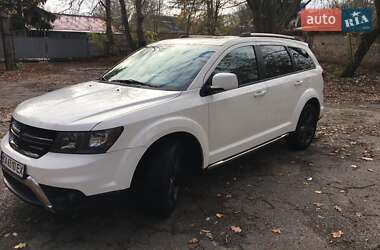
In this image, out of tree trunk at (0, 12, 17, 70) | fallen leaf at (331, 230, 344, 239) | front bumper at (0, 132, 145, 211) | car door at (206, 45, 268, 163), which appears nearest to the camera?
front bumper at (0, 132, 145, 211)

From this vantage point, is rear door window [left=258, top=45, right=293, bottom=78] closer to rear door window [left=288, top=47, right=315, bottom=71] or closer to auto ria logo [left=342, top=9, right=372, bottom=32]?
rear door window [left=288, top=47, right=315, bottom=71]

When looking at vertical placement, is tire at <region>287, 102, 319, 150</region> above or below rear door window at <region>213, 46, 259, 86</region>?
below

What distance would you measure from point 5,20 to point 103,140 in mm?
20370

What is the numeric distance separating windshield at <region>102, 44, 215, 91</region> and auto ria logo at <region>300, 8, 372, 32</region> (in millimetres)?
12804

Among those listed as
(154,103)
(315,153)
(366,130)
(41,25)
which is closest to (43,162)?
(154,103)

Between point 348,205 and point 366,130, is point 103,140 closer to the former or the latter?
point 348,205

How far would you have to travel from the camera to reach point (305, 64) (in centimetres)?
615

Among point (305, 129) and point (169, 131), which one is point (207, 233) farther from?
point (305, 129)

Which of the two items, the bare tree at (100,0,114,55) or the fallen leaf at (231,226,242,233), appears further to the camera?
the bare tree at (100,0,114,55)

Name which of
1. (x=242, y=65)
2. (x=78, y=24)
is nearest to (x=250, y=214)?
(x=242, y=65)

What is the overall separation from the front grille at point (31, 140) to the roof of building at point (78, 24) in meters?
33.3

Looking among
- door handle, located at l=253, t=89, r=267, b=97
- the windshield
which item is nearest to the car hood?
the windshield

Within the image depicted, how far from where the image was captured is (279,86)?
529cm

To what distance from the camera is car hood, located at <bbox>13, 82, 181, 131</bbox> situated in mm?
3311
